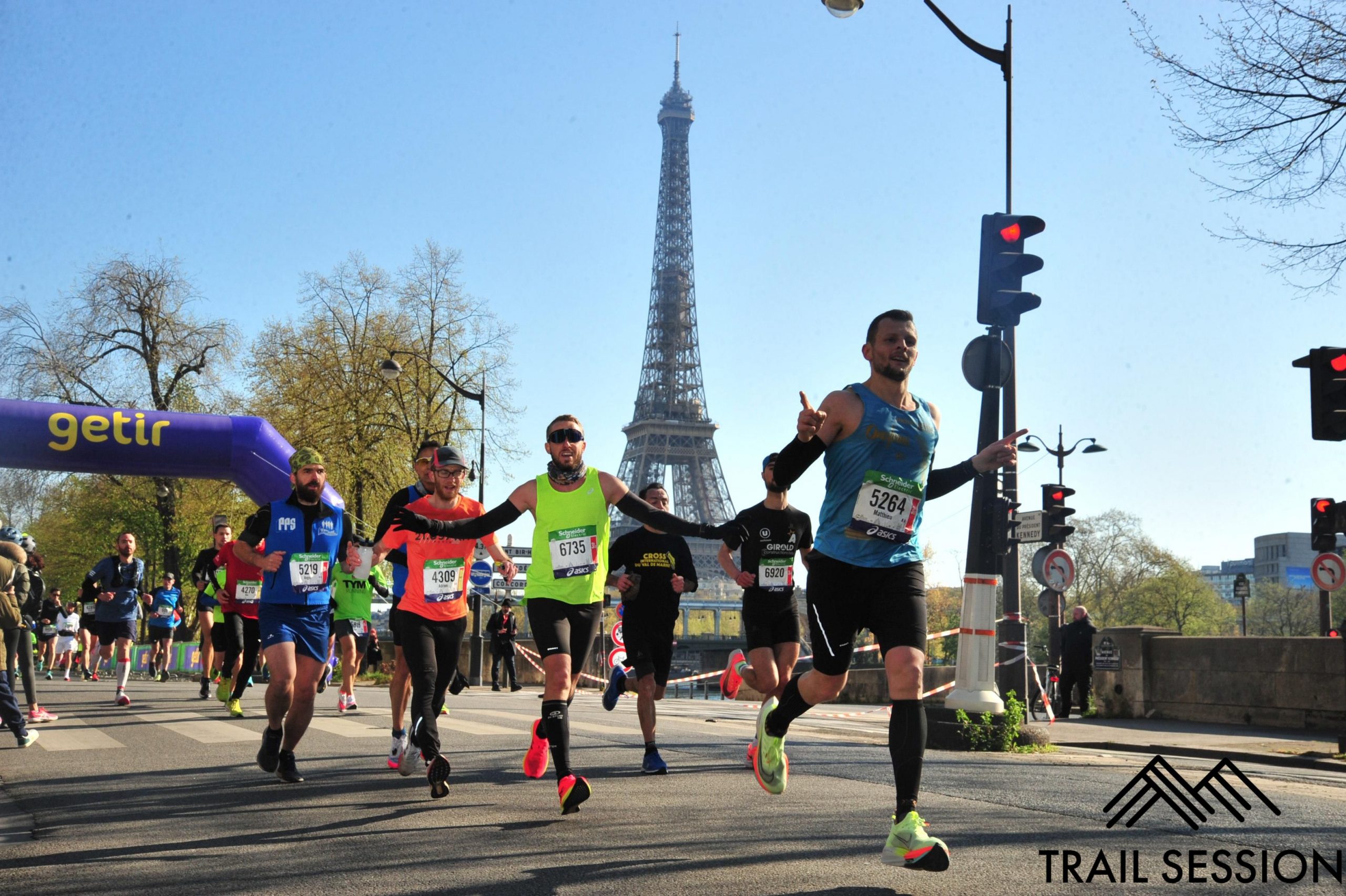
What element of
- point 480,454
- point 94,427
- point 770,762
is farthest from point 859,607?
point 480,454

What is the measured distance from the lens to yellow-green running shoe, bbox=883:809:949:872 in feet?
14.1

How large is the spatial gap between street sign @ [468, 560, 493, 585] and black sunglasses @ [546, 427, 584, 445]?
16146 mm

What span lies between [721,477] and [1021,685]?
313 feet

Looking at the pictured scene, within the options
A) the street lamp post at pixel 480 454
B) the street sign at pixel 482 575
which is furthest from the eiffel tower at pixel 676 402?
the street sign at pixel 482 575

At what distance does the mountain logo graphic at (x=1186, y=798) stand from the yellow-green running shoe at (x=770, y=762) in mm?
1486

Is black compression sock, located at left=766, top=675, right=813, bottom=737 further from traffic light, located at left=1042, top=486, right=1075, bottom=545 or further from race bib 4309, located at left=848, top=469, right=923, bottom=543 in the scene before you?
traffic light, located at left=1042, top=486, right=1075, bottom=545

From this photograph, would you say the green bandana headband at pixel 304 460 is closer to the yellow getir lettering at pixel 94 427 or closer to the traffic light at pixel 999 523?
the traffic light at pixel 999 523

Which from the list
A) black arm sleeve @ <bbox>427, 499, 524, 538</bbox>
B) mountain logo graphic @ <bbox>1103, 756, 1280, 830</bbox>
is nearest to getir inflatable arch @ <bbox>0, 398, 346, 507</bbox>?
black arm sleeve @ <bbox>427, 499, 524, 538</bbox>

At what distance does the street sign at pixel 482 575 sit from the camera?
23.3 meters

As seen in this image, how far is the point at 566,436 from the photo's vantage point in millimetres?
6730

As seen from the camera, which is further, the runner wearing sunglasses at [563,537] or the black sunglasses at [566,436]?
the black sunglasses at [566,436]

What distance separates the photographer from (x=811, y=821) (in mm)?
5902

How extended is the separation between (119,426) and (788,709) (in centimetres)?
1511

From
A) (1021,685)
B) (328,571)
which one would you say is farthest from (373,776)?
(1021,685)
